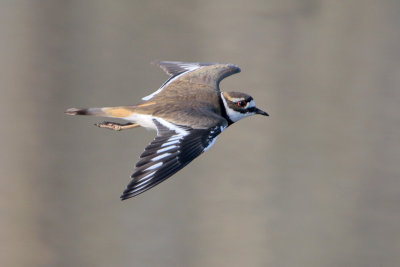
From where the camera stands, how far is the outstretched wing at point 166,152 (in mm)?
4162

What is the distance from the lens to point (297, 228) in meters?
7.67

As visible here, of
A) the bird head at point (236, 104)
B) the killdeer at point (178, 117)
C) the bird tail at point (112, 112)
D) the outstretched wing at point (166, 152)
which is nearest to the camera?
the outstretched wing at point (166, 152)

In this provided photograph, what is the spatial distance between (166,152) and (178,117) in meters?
0.38

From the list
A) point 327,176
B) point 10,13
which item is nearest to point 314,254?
point 327,176

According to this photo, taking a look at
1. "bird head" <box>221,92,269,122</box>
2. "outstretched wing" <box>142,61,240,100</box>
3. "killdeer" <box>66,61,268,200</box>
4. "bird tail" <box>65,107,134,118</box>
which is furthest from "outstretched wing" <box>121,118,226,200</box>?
"outstretched wing" <box>142,61,240,100</box>

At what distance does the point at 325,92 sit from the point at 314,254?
2.10 m

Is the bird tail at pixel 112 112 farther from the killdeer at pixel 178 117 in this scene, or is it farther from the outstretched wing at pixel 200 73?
the outstretched wing at pixel 200 73

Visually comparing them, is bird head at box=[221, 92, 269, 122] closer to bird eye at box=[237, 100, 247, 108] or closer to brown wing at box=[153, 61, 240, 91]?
bird eye at box=[237, 100, 247, 108]

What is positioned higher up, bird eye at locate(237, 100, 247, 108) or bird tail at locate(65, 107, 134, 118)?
bird tail at locate(65, 107, 134, 118)

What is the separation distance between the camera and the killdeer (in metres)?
4.28

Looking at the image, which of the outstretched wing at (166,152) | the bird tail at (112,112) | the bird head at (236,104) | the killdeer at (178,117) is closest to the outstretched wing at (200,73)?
the killdeer at (178,117)

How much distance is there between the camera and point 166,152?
4.42 meters

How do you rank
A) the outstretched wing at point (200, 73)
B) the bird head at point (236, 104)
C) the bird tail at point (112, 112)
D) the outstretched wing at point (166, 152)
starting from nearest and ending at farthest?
the outstretched wing at point (166, 152) < the bird tail at point (112, 112) < the bird head at point (236, 104) < the outstretched wing at point (200, 73)

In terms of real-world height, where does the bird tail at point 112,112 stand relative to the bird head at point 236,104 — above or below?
above
